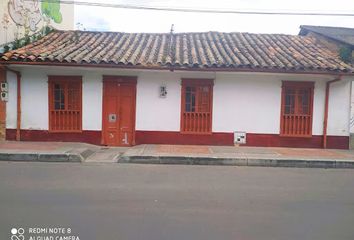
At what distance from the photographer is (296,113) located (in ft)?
39.3

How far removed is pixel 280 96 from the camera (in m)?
11.9

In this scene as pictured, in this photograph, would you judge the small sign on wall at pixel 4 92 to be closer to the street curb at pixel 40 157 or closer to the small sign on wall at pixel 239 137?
the street curb at pixel 40 157

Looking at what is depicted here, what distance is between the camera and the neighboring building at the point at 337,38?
12337 millimetres

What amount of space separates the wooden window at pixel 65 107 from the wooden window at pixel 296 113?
24.3 ft

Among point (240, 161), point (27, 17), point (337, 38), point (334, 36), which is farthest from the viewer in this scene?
point (334, 36)

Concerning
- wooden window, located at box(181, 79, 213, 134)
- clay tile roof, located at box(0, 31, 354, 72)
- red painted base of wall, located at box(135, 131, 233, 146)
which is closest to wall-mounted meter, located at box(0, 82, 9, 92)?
clay tile roof, located at box(0, 31, 354, 72)

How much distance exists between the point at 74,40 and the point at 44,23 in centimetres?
236

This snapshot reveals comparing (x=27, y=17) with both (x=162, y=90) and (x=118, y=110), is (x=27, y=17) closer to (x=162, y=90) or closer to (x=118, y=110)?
(x=118, y=110)

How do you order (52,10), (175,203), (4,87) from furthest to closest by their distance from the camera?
(52,10), (4,87), (175,203)

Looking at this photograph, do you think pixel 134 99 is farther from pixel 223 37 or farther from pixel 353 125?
pixel 353 125

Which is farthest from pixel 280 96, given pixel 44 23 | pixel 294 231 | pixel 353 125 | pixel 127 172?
pixel 44 23

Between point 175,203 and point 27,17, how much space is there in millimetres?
11837

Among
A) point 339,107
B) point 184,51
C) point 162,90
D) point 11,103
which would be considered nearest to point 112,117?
point 162,90

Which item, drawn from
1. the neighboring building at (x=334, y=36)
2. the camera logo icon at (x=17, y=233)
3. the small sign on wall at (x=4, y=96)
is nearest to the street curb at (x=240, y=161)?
the neighboring building at (x=334, y=36)
